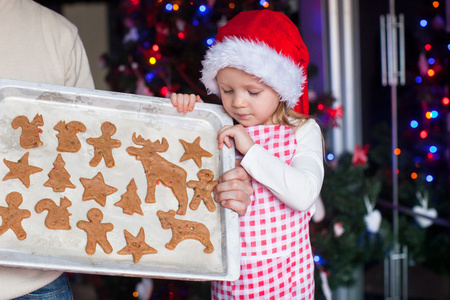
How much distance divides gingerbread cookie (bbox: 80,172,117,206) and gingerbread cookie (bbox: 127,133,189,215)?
0.31 ft

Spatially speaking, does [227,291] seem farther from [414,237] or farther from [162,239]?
[414,237]

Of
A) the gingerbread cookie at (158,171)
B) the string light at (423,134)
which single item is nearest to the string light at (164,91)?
the gingerbread cookie at (158,171)

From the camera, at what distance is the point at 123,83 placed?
260 centimetres

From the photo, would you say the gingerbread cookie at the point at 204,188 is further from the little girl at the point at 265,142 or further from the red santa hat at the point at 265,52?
the red santa hat at the point at 265,52

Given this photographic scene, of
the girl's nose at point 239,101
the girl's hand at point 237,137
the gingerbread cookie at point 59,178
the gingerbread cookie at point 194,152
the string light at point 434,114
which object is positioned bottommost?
the gingerbread cookie at point 59,178

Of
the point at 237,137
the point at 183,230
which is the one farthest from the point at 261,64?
the point at 183,230

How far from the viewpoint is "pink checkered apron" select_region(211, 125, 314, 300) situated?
1299 mm

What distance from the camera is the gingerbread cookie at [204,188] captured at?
1254mm

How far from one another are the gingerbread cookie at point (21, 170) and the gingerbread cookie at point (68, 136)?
9 centimetres

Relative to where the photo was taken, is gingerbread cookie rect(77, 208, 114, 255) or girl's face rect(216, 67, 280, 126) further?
girl's face rect(216, 67, 280, 126)

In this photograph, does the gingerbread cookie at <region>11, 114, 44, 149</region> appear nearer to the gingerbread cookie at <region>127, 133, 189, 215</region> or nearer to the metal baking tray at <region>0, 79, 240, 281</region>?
the metal baking tray at <region>0, 79, 240, 281</region>

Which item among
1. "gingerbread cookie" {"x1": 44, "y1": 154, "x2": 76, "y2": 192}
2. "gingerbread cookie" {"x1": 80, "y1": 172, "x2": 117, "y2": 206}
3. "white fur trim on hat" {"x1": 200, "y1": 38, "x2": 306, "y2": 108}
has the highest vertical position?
"white fur trim on hat" {"x1": 200, "y1": 38, "x2": 306, "y2": 108}

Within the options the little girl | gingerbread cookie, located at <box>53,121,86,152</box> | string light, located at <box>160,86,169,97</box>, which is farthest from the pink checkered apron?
string light, located at <box>160,86,169,97</box>

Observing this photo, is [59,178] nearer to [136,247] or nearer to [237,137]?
[136,247]
